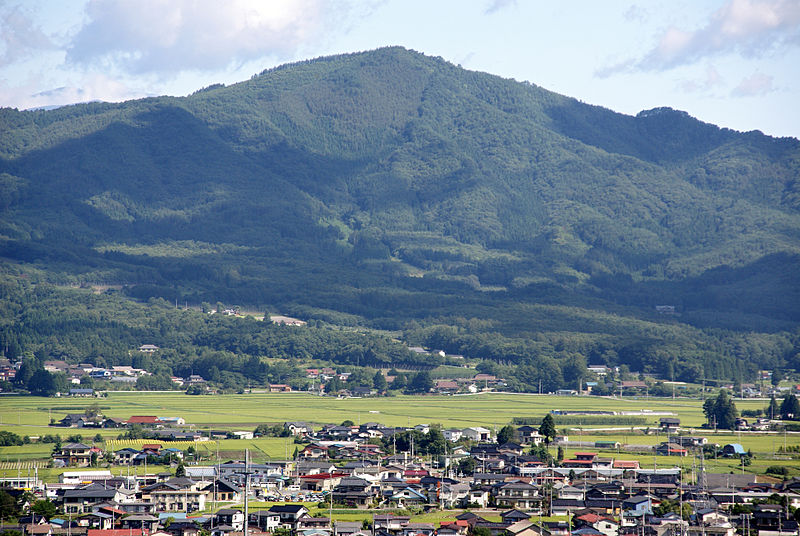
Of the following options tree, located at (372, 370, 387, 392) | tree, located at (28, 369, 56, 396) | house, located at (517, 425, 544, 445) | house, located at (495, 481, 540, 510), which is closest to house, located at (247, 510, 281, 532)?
Result: house, located at (495, 481, 540, 510)

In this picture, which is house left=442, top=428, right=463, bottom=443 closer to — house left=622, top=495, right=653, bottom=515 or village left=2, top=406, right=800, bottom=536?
village left=2, top=406, right=800, bottom=536

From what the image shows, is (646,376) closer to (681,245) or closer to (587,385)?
(587,385)

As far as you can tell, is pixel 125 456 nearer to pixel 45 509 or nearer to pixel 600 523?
pixel 45 509

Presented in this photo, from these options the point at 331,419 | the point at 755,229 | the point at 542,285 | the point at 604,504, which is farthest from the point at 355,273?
the point at 604,504

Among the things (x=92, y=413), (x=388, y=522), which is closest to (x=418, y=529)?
(x=388, y=522)

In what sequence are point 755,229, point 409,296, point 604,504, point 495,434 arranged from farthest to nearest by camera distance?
point 755,229
point 409,296
point 495,434
point 604,504

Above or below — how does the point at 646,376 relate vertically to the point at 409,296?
below

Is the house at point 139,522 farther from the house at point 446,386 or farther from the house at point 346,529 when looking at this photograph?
the house at point 446,386
